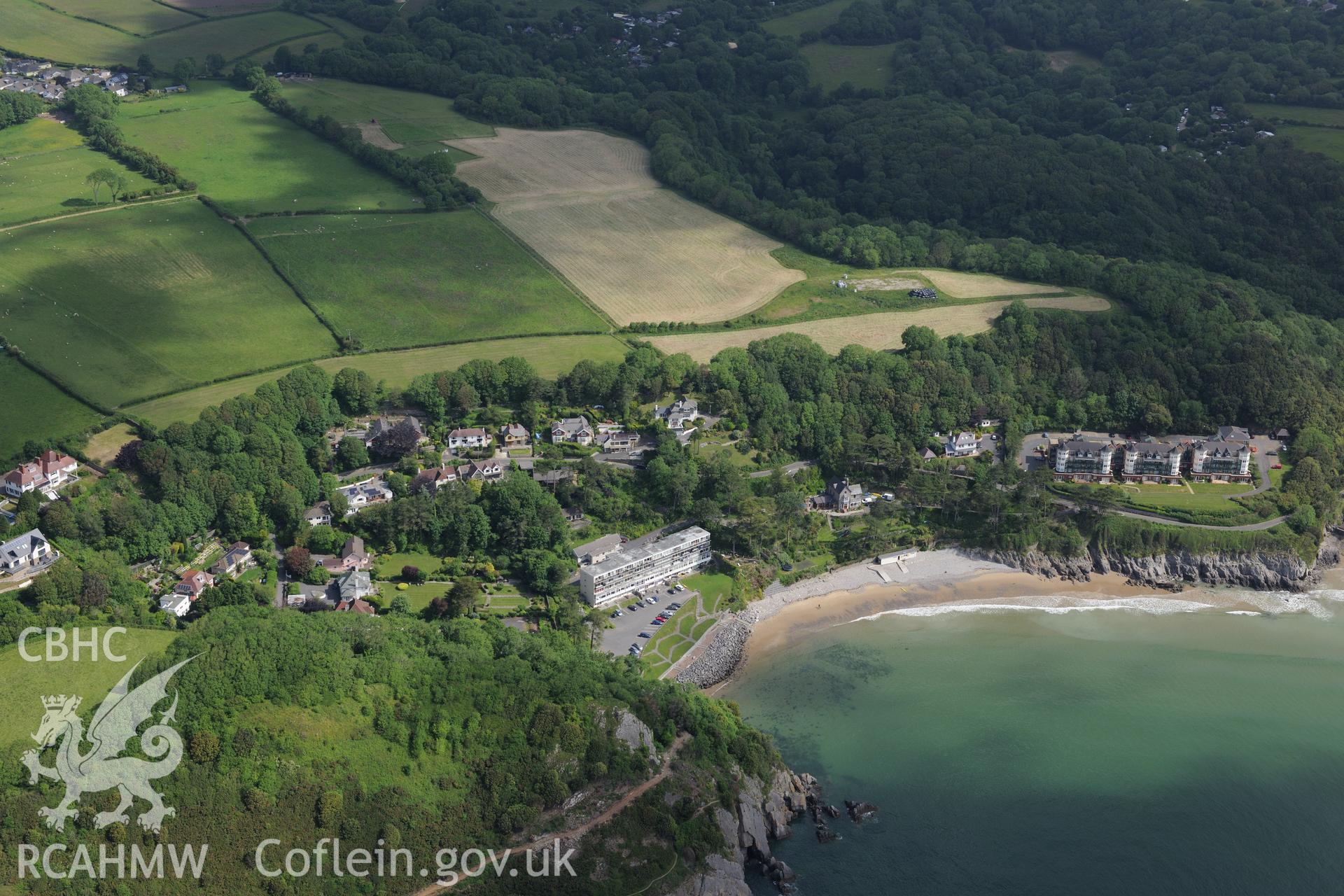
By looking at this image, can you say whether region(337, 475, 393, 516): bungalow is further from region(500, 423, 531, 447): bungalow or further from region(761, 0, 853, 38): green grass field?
region(761, 0, 853, 38): green grass field

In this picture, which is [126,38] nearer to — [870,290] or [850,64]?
[850,64]

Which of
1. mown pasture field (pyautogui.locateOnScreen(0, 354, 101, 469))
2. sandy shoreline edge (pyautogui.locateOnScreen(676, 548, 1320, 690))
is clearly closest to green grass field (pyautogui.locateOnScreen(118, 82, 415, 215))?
mown pasture field (pyautogui.locateOnScreen(0, 354, 101, 469))

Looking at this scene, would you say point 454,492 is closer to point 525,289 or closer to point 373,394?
point 373,394

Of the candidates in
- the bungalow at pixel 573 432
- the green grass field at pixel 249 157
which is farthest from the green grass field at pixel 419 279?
the bungalow at pixel 573 432

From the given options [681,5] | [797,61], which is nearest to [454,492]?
[797,61]

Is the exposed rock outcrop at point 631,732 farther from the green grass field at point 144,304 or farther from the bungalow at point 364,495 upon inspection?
the green grass field at point 144,304
